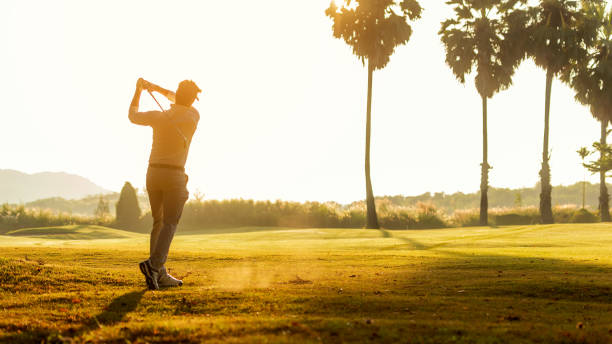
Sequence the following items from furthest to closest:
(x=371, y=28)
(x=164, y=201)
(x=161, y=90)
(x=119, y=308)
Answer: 1. (x=371, y=28)
2. (x=161, y=90)
3. (x=164, y=201)
4. (x=119, y=308)

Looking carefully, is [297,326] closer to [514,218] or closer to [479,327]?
[479,327]

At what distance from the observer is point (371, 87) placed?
3597cm

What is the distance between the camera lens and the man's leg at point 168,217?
22.9 ft

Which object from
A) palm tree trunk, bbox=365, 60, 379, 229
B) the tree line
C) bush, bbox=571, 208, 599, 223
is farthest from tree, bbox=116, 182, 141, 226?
bush, bbox=571, 208, 599, 223

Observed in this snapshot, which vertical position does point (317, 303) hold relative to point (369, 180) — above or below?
below

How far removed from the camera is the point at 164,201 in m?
6.99

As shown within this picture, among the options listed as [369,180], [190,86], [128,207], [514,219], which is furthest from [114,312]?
[514,219]

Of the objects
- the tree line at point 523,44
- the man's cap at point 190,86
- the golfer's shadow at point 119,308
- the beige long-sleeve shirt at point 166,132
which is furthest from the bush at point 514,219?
the golfer's shadow at point 119,308

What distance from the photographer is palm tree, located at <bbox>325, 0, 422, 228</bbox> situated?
1378 inches

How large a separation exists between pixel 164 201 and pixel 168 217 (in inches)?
8.7

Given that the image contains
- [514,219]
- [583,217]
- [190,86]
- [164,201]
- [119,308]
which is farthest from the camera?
[514,219]

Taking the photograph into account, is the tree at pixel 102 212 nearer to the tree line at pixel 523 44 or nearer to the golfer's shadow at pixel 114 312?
the tree line at pixel 523 44

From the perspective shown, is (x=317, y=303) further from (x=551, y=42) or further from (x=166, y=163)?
(x=551, y=42)

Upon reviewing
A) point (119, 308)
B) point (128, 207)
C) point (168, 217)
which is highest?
point (168, 217)
